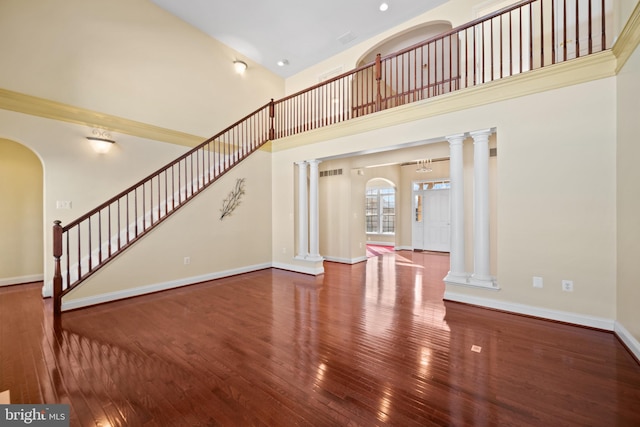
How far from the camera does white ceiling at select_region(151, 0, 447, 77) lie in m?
5.57

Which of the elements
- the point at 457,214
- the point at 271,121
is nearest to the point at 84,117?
the point at 271,121

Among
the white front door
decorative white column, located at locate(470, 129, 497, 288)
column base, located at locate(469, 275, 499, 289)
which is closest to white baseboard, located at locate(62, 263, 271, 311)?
column base, located at locate(469, 275, 499, 289)

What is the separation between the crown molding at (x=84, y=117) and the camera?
383cm

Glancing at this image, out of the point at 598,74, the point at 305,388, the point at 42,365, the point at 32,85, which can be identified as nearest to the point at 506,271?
the point at 598,74

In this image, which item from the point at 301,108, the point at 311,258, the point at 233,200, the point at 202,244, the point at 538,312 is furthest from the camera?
the point at 301,108

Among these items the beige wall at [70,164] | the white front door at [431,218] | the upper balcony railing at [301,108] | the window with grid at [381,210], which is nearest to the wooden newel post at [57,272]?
the upper balcony railing at [301,108]

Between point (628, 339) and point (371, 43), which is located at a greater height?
point (371, 43)

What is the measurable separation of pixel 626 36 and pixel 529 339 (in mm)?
3259

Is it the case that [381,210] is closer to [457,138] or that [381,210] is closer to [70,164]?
[457,138]

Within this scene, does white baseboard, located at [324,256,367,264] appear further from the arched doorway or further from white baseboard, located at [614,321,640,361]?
white baseboard, located at [614,321,640,361]

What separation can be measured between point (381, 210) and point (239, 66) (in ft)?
23.1

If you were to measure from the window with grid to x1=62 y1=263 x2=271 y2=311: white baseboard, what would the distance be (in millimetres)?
6233

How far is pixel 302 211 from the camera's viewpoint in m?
6.19

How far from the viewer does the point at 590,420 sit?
1708 millimetres
